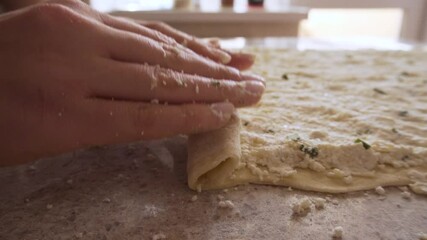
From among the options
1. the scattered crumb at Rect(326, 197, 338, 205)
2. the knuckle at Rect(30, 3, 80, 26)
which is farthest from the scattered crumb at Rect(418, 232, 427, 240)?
the knuckle at Rect(30, 3, 80, 26)

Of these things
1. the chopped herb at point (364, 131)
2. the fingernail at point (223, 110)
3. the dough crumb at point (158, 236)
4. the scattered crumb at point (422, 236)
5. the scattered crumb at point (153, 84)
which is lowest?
the scattered crumb at point (422, 236)

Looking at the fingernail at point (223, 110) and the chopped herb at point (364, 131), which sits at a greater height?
the fingernail at point (223, 110)

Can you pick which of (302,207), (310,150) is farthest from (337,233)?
(310,150)

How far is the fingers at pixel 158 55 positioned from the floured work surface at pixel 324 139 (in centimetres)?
10

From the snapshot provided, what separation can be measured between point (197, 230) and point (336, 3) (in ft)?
8.95

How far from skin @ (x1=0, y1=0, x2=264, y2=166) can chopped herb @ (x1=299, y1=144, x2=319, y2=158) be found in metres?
0.13

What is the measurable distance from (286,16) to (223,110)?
67.4 inches

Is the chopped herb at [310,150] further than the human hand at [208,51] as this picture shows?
No

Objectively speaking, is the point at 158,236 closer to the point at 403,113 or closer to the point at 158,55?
the point at 158,55

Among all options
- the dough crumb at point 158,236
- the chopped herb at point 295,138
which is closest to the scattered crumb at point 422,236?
the chopped herb at point 295,138

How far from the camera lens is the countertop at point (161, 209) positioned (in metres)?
0.46

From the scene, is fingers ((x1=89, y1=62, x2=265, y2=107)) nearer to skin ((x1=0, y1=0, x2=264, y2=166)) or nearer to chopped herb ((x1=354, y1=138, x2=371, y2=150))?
skin ((x1=0, y1=0, x2=264, y2=166))

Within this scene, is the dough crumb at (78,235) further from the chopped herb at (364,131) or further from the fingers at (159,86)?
the chopped herb at (364,131)

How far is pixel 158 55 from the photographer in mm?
568
